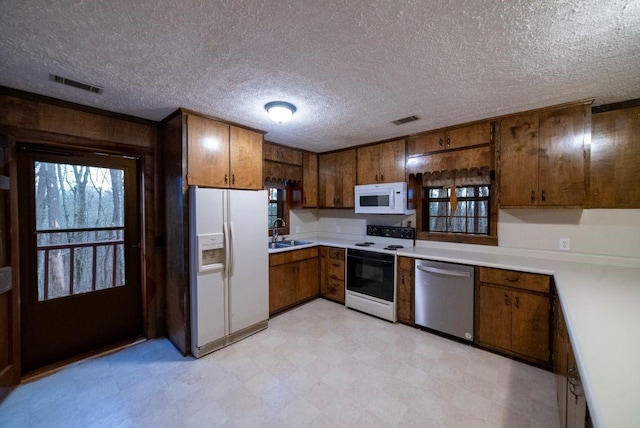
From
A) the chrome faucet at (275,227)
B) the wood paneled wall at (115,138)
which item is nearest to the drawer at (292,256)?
the chrome faucet at (275,227)

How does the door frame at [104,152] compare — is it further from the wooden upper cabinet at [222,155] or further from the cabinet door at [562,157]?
the cabinet door at [562,157]

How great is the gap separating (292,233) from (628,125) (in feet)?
13.2

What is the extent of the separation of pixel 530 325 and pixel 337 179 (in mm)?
2952

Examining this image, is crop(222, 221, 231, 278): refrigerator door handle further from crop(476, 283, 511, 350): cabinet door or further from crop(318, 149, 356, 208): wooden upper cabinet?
crop(476, 283, 511, 350): cabinet door

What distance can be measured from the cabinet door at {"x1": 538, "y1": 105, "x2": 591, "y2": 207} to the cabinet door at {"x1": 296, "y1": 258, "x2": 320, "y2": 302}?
9.35ft

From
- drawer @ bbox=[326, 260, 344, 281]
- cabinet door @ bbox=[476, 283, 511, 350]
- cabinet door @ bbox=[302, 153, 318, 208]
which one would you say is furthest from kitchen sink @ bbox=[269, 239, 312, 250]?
cabinet door @ bbox=[476, 283, 511, 350]

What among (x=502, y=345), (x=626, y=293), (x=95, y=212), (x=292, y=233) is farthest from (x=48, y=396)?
(x=626, y=293)

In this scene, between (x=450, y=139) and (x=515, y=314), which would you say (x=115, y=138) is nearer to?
(x=450, y=139)

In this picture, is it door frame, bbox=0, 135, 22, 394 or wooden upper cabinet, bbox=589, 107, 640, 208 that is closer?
door frame, bbox=0, 135, 22, 394

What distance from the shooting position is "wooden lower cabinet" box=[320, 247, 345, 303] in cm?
379

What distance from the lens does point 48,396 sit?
1.99m

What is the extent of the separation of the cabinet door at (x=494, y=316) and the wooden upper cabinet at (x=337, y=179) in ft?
6.87

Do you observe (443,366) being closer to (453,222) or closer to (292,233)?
(453,222)

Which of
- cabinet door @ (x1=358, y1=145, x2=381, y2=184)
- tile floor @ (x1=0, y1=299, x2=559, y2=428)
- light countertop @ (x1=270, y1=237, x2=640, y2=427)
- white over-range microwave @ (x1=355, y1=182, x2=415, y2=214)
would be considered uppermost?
cabinet door @ (x1=358, y1=145, x2=381, y2=184)
